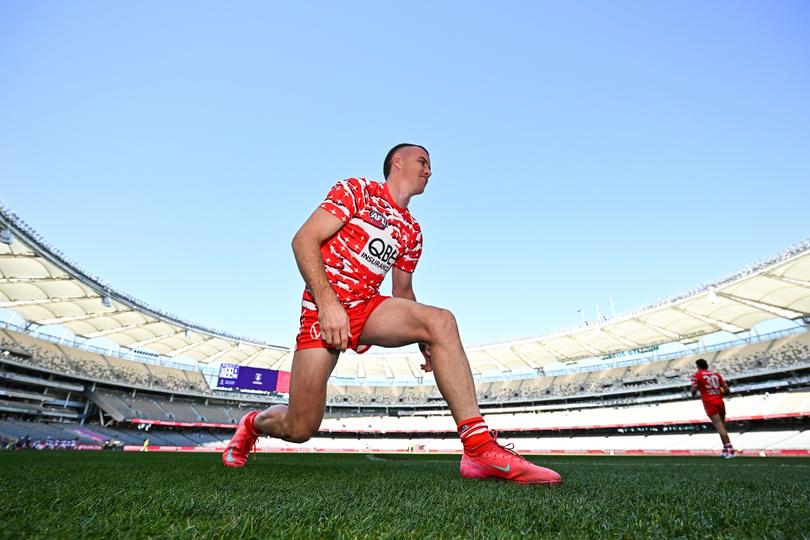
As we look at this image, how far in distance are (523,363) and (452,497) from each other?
45958 mm

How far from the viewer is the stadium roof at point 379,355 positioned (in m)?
22.4

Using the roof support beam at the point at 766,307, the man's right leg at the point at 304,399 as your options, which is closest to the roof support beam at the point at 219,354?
the roof support beam at the point at 766,307

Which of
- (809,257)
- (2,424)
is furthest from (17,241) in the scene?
(809,257)

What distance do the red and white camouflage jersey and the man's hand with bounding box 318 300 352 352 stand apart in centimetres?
44

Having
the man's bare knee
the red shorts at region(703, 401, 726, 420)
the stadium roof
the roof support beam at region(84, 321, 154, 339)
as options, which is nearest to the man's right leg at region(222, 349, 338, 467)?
the man's bare knee

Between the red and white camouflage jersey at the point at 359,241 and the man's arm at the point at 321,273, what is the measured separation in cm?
10

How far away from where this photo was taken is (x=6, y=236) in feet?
61.0

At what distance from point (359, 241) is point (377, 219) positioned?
19 cm

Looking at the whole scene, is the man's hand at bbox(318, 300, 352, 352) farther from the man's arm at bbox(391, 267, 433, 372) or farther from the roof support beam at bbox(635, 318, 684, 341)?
the roof support beam at bbox(635, 318, 684, 341)

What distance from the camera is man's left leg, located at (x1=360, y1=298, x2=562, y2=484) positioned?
2.26m

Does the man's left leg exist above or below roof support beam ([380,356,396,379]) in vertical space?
below

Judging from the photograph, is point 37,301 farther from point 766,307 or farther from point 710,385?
point 766,307

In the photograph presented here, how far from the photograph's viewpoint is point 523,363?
45.2 m

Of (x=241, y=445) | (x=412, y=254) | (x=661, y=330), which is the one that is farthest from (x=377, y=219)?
(x=661, y=330)
